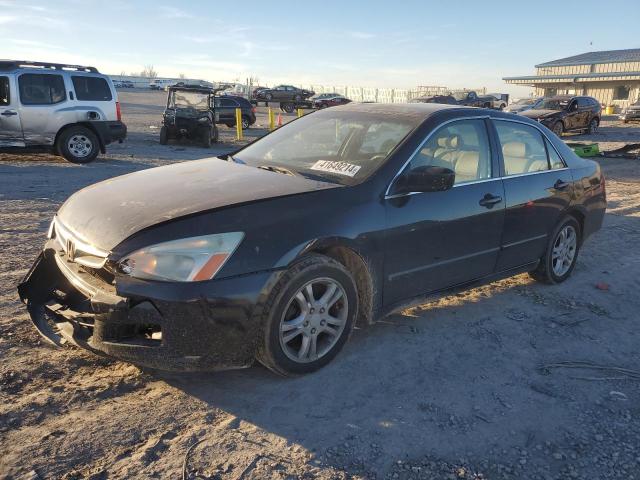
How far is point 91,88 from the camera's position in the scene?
11508 mm

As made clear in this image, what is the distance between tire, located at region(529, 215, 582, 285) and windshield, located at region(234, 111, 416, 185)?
1.99 meters

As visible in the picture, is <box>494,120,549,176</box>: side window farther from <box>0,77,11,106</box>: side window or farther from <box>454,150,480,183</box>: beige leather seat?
<box>0,77,11,106</box>: side window

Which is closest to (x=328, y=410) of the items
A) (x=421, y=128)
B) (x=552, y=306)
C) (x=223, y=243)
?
(x=223, y=243)

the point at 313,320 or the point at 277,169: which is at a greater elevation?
the point at 277,169

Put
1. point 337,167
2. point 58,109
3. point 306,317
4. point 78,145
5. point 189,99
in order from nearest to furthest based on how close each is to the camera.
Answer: point 306,317 → point 337,167 → point 58,109 → point 78,145 → point 189,99

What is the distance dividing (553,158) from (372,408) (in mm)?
3163

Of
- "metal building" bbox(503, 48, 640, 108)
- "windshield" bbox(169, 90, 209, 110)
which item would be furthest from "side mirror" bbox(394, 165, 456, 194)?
"metal building" bbox(503, 48, 640, 108)

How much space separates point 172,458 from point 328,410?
0.84 metres

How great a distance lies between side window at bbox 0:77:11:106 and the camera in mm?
10570

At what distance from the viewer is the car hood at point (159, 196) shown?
289 centimetres

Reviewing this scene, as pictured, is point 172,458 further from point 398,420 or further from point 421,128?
point 421,128

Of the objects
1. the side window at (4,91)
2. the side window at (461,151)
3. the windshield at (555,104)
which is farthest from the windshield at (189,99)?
the side window at (461,151)

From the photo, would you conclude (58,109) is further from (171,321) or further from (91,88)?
(171,321)

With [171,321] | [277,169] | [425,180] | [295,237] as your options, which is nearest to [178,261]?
[171,321]
